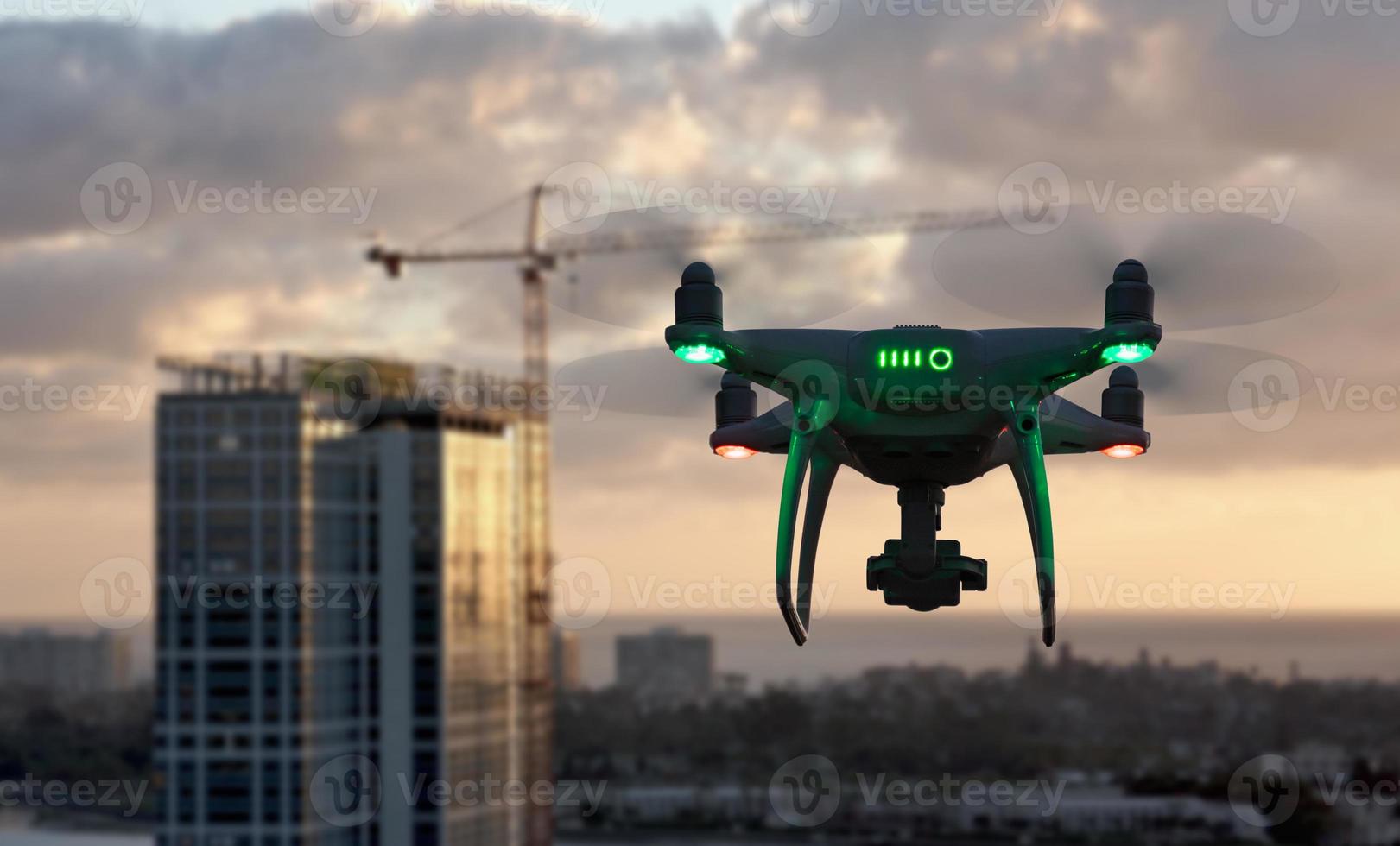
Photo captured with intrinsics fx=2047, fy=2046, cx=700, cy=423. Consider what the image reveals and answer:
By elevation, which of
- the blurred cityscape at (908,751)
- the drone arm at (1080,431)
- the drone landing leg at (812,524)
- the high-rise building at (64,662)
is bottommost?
the blurred cityscape at (908,751)

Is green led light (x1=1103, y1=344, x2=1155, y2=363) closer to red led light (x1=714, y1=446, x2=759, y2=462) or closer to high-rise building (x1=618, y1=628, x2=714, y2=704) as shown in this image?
red led light (x1=714, y1=446, x2=759, y2=462)

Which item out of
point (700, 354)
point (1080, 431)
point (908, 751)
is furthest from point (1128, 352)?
point (908, 751)

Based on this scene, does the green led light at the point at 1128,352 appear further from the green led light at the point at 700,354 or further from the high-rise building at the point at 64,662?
the high-rise building at the point at 64,662

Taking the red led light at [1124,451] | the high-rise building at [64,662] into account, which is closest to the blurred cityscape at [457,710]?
the high-rise building at [64,662]

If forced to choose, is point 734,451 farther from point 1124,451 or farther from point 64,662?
Answer: point 64,662

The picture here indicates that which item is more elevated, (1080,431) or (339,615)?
(1080,431)

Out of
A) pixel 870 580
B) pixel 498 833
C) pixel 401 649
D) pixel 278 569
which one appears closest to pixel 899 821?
pixel 498 833
